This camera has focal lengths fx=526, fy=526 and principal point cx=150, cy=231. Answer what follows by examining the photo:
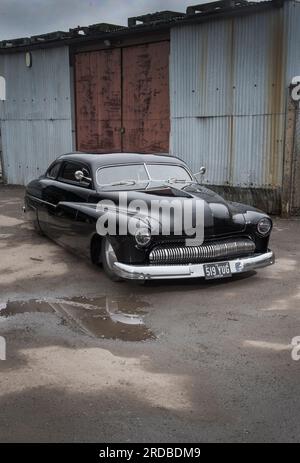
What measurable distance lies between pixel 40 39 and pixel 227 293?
11.2m

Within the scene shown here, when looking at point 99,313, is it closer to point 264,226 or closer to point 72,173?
point 264,226

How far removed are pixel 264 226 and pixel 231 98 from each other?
16.7ft

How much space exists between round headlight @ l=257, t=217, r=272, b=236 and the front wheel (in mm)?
1702

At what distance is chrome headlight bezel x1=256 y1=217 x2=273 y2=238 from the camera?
19.9 feet

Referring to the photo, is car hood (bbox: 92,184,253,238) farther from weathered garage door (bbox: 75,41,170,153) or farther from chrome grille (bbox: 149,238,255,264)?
weathered garage door (bbox: 75,41,170,153)

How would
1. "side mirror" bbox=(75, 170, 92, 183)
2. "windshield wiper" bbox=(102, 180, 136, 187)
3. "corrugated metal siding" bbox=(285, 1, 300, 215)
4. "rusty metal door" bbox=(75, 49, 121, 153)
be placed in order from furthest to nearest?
"rusty metal door" bbox=(75, 49, 121, 153) < "corrugated metal siding" bbox=(285, 1, 300, 215) < "side mirror" bbox=(75, 170, 92, 183) < "windshield wiper" bbox=(102, 180, 136, 187)

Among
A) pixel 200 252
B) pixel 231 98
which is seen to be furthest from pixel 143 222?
pixel 231 98

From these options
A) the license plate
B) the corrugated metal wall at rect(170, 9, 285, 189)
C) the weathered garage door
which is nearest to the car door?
the license plate

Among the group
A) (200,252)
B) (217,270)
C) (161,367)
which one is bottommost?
(161,367)

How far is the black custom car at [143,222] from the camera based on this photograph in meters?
5.49

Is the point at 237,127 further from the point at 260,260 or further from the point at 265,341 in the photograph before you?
the point at 265,341

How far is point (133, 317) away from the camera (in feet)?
16.5

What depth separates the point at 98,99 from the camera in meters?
13.3

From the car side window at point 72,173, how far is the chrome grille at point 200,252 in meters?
1.82
